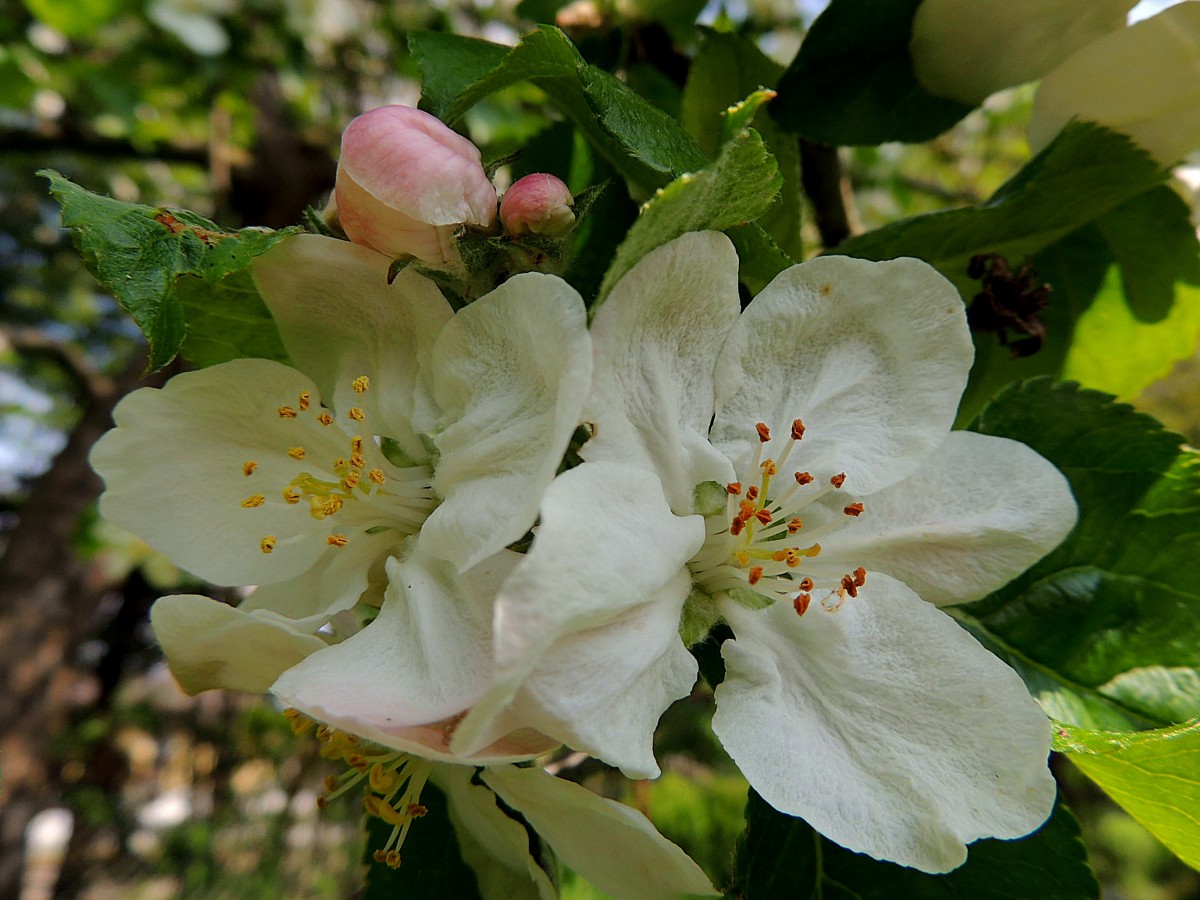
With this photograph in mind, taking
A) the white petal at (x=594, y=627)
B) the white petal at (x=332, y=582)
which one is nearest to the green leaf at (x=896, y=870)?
the white petal at (x=594, y=627)

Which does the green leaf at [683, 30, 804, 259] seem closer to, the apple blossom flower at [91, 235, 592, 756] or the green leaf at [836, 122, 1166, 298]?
the green leaf at [836, 122, 1166, 298]

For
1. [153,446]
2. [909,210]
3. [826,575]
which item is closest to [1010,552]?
[826,575]

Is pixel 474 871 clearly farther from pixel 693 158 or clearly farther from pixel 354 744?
pixel 693 158

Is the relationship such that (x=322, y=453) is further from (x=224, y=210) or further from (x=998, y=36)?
(x=224, y=210)

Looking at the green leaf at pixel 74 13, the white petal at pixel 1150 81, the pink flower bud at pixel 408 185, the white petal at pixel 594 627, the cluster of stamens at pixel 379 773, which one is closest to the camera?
the white petal at pixel 594 627

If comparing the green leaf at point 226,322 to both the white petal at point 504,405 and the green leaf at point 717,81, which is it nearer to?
the white petal at point 504,405

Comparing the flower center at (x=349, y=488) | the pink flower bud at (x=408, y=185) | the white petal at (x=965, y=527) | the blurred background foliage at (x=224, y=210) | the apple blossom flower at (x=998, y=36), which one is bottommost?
the blurred background foliage at (x=224, y=210)
